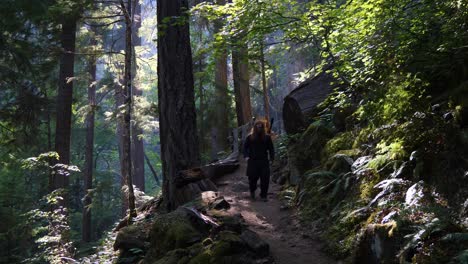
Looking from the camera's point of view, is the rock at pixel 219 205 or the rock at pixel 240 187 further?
→ the rock at pixel 240 187

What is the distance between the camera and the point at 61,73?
1631cm

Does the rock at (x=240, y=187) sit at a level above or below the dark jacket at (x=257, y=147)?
below

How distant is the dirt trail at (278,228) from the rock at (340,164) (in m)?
1.17

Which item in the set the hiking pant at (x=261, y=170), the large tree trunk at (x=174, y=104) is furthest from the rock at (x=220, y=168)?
the hiking pant at (x=261, y=170)

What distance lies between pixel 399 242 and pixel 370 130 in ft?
10.7

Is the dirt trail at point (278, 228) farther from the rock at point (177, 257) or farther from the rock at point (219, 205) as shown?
the rock at point (177, 257)

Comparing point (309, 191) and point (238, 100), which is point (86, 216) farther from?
point (309, 191)

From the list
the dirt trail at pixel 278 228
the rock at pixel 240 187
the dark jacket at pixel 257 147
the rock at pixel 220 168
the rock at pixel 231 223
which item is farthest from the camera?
the rock at pixel 220 168

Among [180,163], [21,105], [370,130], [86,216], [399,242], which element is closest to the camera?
[399,242]

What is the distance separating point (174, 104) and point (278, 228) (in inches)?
156

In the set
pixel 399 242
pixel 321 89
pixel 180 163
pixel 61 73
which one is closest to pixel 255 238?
pixel 399 242

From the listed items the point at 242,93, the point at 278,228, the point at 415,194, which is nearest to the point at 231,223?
the point at 278,228

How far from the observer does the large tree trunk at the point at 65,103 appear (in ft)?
51.2

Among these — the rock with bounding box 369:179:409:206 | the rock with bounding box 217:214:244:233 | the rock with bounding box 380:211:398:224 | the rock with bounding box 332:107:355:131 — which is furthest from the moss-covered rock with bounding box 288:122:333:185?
the rock with bounding box 380:211:398:224
